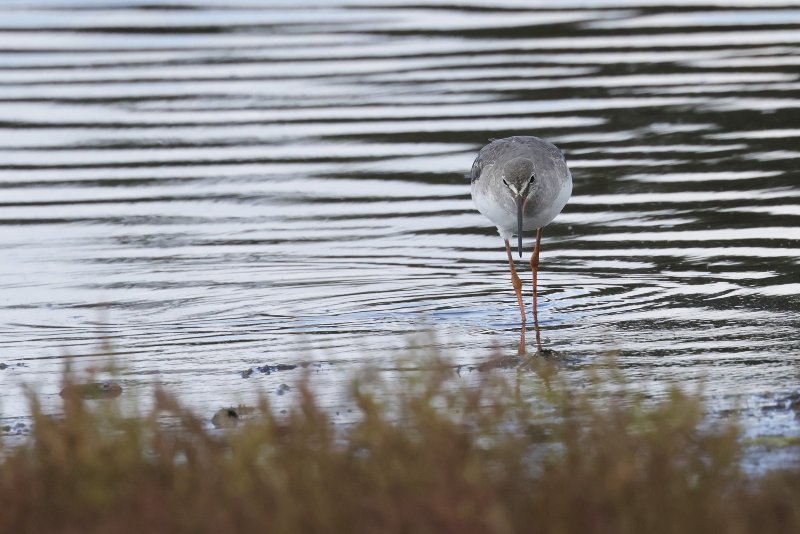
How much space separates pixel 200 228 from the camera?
43.0 feet

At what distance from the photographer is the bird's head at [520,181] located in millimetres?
10117

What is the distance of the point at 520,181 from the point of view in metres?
10.1

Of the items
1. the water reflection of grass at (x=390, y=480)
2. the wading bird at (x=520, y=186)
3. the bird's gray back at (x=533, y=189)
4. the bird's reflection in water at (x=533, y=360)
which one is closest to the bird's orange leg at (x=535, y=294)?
the wading bird at (x=520, y=186)

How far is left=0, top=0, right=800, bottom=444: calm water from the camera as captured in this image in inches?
368

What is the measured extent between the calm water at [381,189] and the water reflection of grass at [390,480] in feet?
5.32

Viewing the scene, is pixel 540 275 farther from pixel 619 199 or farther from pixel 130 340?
pixel 130 340

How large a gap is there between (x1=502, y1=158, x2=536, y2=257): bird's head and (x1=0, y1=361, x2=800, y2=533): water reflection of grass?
14.0 feet

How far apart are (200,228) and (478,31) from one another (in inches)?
360

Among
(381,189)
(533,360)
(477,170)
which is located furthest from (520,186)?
(381,189)

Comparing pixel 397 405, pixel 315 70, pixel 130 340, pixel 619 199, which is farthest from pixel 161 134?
pixel 397 405

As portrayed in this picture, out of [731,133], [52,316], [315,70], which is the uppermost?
[315,70]

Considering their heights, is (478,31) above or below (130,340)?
above

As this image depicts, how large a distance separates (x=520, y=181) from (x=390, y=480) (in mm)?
5249

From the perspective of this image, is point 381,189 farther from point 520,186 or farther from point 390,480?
point 390,480
